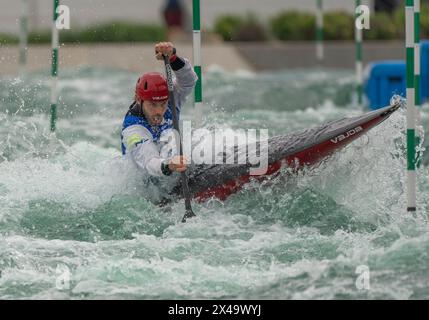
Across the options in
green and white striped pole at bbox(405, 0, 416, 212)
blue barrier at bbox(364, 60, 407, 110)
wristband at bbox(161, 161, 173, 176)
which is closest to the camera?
green and white striped pole at bbox(405, 0, 416, 212)

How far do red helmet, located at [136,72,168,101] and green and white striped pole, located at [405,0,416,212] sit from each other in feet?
5.90

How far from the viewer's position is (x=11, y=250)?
733cm

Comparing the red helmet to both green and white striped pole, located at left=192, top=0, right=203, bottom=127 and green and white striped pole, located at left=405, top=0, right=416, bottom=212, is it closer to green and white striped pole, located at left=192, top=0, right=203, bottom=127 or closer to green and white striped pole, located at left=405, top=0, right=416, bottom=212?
green and white striped pole, located at left=192, top=0, right=203, bottom=127

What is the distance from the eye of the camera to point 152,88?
8094 mm

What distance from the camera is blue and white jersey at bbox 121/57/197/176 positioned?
797cm

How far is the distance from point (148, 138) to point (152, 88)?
0.36 meters

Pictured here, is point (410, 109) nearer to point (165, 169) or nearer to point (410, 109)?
point (410, 109)

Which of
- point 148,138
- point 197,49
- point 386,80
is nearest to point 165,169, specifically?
point 148,138

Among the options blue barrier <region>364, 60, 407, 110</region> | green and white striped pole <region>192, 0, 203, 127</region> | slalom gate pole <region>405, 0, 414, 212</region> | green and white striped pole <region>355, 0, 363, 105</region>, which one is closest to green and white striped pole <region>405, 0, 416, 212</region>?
slalom gate pole <region>405, 0, 414, 212</region>

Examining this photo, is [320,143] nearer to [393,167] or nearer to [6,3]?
[393,167]

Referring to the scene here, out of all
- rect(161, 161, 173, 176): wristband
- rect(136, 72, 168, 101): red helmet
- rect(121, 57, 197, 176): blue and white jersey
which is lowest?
rect(161, 161, 173, 176): wristband

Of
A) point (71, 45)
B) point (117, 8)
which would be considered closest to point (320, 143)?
point (71, 45)

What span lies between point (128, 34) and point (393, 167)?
1395 cm

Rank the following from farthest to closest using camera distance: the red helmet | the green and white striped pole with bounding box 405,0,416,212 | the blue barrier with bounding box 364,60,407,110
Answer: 1. the blue barrier with bounding box 364,60,407,110
2. the red helmet
3. the green and white striped pole with bounding box 405,0,416,212
